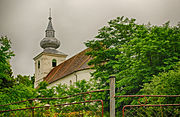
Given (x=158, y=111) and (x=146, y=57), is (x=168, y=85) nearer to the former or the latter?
(x=158, y=111)

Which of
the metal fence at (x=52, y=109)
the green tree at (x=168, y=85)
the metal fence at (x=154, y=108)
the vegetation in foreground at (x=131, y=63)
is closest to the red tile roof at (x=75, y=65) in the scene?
the vegetation in foreground at (x=131, y=63)

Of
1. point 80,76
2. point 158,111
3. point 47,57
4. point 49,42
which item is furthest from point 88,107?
point 49,42

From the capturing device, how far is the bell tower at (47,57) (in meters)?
37.8

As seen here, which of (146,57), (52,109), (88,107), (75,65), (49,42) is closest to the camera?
(88,107)

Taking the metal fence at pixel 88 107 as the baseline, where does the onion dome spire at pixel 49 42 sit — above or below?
above

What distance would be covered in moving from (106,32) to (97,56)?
1818 millimetres

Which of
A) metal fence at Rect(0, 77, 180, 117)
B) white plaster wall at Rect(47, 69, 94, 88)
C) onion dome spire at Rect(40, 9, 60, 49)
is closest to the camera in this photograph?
metal fence at Rect(0, 77, 180, 117)

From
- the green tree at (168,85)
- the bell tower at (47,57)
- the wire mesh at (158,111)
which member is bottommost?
the wire mesh at (158,111)

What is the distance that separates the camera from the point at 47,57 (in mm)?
37969

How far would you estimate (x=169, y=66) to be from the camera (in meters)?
11.0

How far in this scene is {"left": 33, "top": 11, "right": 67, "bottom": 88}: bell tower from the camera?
3784cm

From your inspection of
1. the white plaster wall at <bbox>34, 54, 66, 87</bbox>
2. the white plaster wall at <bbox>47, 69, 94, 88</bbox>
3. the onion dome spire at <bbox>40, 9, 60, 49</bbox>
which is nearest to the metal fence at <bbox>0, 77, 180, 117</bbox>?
the white plaster wall at <bbox>47, 69, 94, 88</bbox>

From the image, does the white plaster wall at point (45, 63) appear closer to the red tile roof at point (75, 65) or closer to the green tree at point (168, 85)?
the red tile roof at point (75, 65)

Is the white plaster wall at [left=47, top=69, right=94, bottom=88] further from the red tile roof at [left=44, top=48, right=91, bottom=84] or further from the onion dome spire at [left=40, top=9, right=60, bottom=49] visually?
the onion dome spire at [left=40, top=9, right=60, bottom=49]
